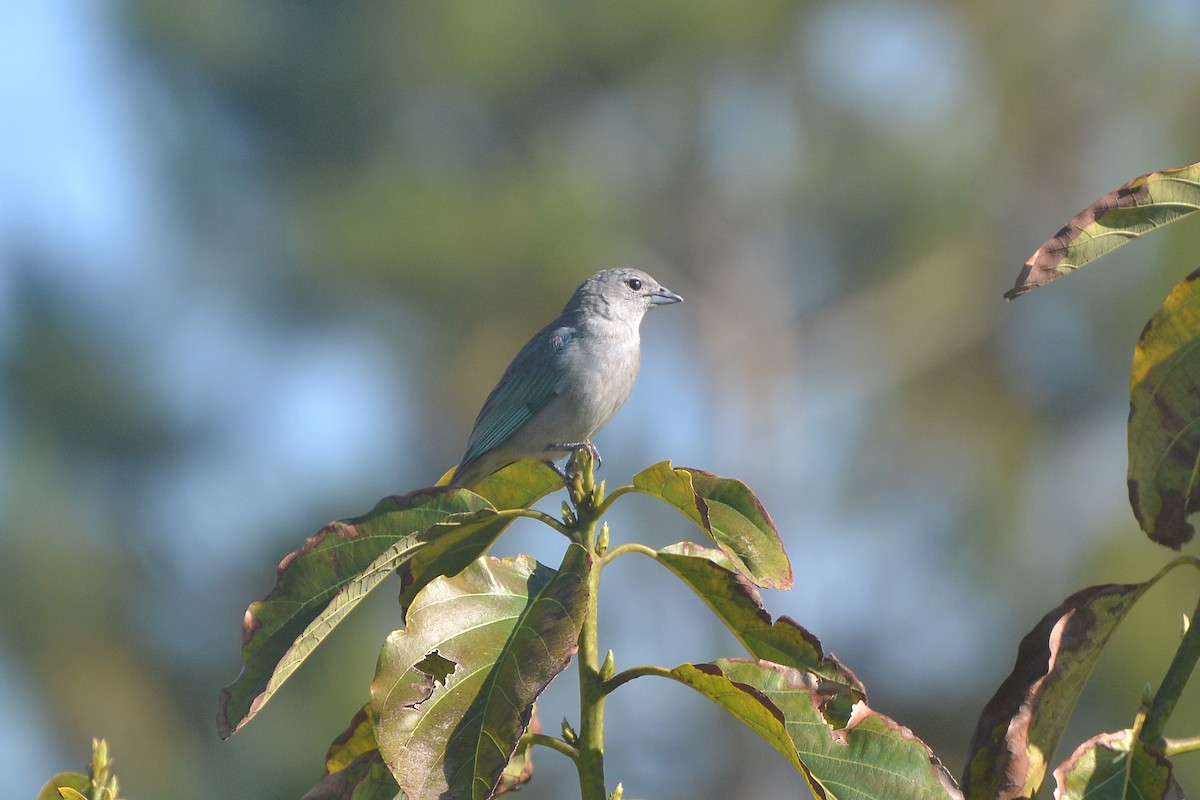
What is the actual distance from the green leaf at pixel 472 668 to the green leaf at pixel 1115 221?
875mm

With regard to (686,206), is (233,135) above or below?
above

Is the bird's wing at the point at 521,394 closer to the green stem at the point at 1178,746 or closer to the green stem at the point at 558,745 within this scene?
the green stem at the point at 558,745

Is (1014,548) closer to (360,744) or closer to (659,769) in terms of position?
(659,769)

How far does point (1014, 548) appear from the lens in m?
14.9

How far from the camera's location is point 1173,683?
6.15 feet

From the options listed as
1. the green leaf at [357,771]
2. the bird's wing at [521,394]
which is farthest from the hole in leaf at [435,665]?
the bird's wing at [521,394]

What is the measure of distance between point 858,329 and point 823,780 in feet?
51.2

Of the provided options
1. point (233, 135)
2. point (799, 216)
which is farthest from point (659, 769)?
point (233, 135)

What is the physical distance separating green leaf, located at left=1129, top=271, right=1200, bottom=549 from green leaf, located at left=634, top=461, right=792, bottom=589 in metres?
0.63

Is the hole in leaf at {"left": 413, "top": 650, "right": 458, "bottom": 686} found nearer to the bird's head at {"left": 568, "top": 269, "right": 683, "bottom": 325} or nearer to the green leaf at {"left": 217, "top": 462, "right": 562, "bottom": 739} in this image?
the green leaf at {"left": 217, "top": 462, "right": 562, "bottom": 739}

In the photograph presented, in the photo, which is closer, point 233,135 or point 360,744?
point 360,744

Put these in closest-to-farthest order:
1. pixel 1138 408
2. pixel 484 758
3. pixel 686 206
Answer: pixel 484 758 < pixel 1138 408 < pixel 686 206

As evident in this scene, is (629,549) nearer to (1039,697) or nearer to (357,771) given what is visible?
(357,771)

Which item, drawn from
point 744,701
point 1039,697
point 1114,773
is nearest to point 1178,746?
point 1114,773
